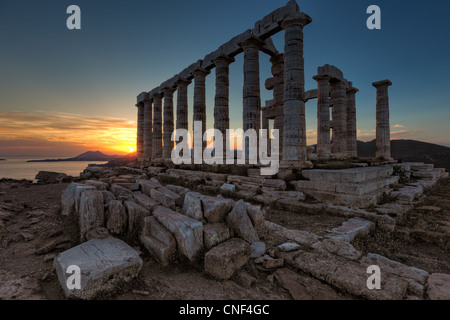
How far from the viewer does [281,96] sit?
15.2 m

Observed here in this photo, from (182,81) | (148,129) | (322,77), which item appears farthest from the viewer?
(148,129)

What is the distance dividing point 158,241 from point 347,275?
115 inches

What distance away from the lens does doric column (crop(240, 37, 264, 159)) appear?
1192 centimetres

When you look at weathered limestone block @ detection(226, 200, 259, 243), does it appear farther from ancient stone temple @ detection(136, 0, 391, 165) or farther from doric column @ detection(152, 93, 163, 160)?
doric column @ detection(152, 93, 163, 160)

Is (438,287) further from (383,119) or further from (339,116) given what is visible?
(383,119)

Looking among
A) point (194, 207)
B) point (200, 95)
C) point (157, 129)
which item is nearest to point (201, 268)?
point (194, 207)

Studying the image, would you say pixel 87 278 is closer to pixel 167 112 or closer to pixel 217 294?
pixel 217 294

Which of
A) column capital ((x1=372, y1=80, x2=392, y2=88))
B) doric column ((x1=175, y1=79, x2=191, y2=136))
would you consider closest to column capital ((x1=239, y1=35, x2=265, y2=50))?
doric column ((x1=175, y1=79, x2=191, y2=136))

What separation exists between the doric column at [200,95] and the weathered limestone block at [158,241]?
12025 millimetres

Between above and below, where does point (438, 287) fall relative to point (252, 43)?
below

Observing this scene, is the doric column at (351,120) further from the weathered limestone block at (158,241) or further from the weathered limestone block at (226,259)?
the weathered limestone block at (158,241)
